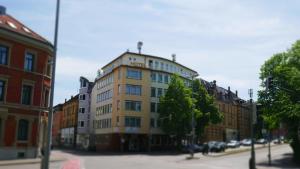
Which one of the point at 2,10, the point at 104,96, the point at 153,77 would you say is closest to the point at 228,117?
the point at 153,77

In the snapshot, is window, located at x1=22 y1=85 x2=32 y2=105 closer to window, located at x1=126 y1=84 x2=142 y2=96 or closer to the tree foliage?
the tree foliage

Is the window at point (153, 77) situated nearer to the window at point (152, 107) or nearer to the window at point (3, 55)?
the window at point (152, 107)

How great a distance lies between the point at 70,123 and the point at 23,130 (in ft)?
180

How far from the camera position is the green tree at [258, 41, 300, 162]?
1551 inches

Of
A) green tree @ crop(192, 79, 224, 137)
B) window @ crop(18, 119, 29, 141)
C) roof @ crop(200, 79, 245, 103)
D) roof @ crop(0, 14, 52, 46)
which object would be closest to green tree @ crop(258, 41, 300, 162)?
green tree @ crop(192, 79, 224, 137)

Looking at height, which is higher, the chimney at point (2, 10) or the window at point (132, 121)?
the chimney at point (2, 10)

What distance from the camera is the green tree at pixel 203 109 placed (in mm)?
65250

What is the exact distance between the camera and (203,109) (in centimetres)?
6638

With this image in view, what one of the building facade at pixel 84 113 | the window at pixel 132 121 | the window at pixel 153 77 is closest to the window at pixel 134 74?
the window at pixel 153 77

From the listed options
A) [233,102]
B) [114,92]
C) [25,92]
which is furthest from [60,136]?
[25,92]

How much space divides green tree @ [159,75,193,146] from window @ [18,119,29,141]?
84.9 feet

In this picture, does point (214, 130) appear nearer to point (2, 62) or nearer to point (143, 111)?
point (143, 111)

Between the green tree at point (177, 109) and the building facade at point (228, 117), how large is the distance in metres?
19.7

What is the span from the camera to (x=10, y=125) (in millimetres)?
37062
